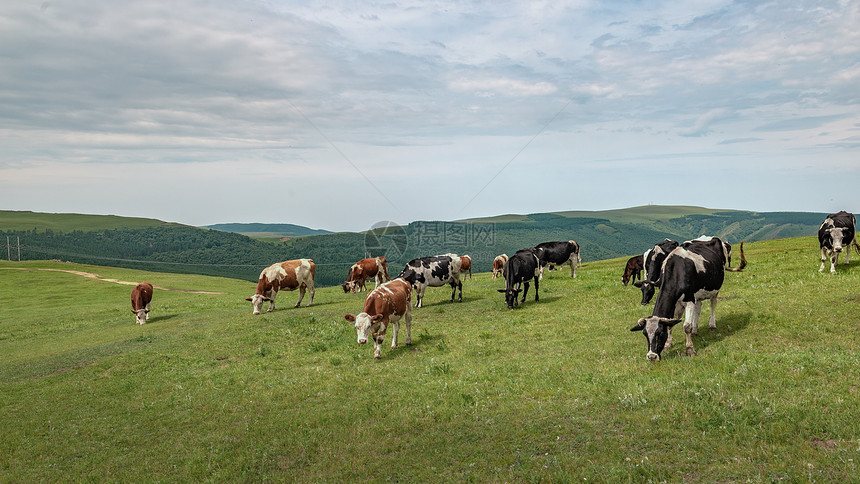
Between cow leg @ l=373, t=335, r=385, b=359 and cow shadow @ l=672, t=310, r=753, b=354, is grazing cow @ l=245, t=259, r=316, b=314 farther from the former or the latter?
cow shadow @ l=672, t=310, r=753, b=354

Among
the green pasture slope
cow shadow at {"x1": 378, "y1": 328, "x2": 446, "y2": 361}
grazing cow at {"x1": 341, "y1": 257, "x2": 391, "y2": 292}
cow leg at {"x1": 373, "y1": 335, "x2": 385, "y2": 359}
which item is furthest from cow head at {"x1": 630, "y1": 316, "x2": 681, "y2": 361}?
grazing cow at {"x1": 341, "y1": 257, "x2": 391, "y2": 292}

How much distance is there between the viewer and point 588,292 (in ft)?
82.6

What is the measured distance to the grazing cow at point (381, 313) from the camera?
646 inches

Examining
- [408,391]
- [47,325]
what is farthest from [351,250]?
[408,391]

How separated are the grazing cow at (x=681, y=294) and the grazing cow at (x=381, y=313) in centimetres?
801

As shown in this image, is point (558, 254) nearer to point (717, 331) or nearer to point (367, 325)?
point (717, 331)

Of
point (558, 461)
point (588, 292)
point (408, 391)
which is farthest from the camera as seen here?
point (588, 292)

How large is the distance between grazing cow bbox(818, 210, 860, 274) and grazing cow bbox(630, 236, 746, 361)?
40.9ft

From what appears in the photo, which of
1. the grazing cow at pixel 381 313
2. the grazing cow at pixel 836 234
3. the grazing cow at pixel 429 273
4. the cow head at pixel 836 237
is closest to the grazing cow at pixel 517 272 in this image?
the grazing cow at pixel 429 273

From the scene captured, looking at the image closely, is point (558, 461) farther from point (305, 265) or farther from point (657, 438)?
point (305, 265)

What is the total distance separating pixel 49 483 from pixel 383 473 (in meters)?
6.80

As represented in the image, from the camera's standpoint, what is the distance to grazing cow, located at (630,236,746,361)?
12656 mm

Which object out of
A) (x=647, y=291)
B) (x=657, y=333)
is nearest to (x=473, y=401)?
(x=657, y=333)

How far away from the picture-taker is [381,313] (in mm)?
16812
